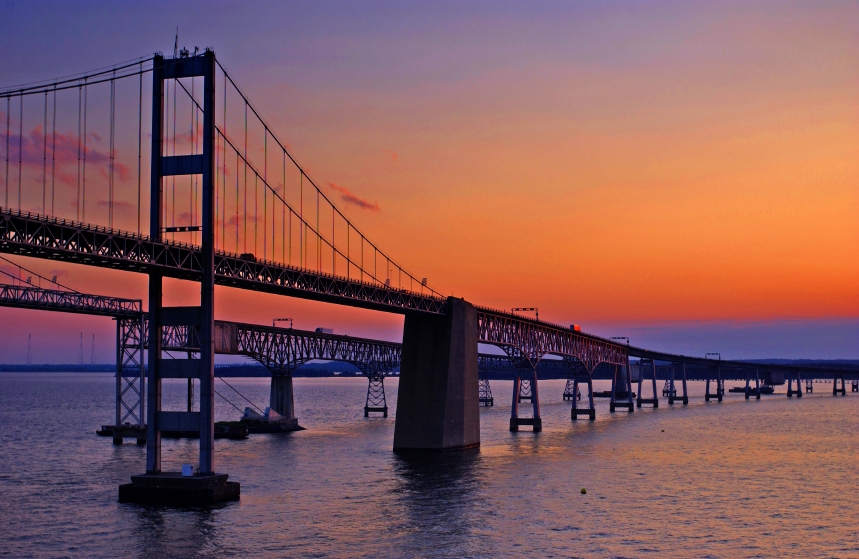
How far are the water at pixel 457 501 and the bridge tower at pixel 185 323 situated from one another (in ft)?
4.42

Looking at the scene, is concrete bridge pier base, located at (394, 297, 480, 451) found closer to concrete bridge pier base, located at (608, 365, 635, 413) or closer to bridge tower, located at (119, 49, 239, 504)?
bridge tower, located at (119, 49, 239, 504)

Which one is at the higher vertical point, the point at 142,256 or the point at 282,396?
the point at 142,256

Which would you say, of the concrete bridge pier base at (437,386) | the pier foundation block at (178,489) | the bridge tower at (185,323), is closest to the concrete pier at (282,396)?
the concrete bridge pier base at (437,386)

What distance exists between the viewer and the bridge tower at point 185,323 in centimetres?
5119

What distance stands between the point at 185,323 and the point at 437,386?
33.3 m

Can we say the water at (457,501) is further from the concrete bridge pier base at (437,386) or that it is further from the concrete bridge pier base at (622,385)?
the concrete bridge pier base at (622,385)

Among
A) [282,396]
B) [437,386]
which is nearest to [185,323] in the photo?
[437,386]

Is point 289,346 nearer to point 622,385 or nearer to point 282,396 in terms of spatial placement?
point 282,396

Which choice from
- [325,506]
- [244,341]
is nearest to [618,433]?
[244,341]

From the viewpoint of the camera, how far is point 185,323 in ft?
174

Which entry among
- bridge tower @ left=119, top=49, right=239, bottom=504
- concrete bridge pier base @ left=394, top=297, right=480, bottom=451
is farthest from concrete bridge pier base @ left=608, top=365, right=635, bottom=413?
bridge tower @ left=119, top=49, right=239, bottom=504

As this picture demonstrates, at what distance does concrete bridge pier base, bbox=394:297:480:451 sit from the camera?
8194 centimetres

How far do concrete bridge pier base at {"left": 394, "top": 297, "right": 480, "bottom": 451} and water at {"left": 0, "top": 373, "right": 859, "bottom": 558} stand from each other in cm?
298

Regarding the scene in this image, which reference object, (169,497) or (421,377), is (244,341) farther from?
(169,497)
